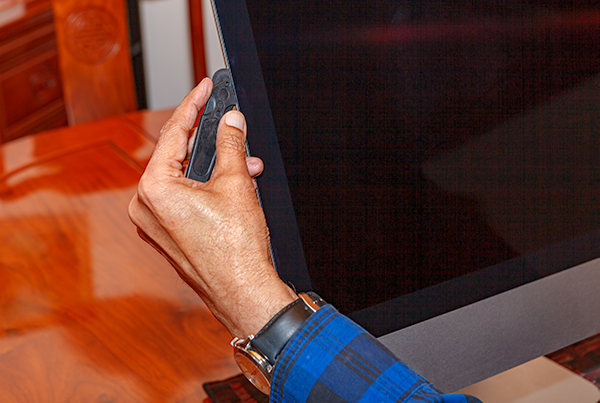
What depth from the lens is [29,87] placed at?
217 cm

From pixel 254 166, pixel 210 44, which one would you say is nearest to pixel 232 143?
pixel 254 166

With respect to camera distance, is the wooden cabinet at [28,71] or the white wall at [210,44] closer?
the wooden cabinet at [28,71]

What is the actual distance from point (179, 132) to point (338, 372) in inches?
9.7

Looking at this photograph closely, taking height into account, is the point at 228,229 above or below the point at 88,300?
above

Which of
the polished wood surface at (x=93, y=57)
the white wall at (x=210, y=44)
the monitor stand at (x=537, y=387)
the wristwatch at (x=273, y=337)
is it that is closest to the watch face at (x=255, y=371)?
the wristwatch at (x=273, y=337)

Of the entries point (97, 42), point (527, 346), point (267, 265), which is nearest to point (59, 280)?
point (267, 265)

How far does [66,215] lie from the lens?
0.98 meters

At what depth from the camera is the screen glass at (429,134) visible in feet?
1.47

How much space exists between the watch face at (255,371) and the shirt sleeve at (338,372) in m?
0.01

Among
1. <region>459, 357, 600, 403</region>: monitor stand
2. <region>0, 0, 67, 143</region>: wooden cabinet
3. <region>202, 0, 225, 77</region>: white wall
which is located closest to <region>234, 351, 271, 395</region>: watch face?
<region>459, 357, 600, 403</region>: monitor stand

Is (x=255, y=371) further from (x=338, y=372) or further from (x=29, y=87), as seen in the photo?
(x=29, y=87)

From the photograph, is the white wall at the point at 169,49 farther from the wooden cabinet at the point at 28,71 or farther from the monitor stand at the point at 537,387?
the monitor stand at the point at 537,387

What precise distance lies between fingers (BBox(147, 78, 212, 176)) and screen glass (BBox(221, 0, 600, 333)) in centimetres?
9

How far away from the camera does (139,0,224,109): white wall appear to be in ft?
9.76
